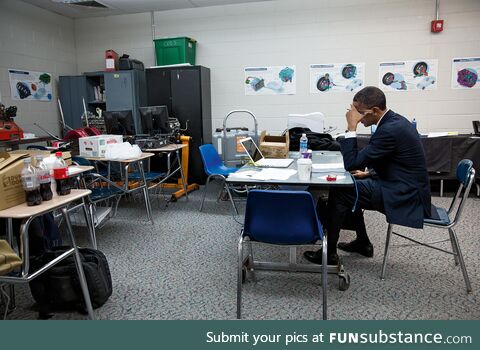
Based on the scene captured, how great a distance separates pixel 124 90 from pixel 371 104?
4.07 metres

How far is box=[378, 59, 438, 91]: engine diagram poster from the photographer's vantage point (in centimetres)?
494

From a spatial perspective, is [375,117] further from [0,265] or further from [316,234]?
[0,265]

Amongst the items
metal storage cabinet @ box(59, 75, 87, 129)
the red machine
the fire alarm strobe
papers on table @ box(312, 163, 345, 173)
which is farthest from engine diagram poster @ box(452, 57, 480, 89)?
the red machine

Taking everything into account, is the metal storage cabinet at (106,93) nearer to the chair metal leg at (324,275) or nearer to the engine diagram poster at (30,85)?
the engine diagram poster at (30,85)

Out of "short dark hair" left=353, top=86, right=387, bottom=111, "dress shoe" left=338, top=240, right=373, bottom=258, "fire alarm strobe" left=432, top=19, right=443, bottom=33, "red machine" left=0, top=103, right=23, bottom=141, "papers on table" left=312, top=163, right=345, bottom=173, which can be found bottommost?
"dress shoe" left=338, top=240, right=373, bottom=258

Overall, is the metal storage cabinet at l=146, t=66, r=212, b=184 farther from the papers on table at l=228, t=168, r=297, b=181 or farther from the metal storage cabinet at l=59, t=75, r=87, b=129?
the papers on table at l=228, t=168, r=297, b=181

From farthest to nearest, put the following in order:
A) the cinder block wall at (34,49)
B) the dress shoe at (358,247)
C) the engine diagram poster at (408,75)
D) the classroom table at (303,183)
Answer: the cinder block wall at (34,49) → the engine diagram poster at (408,75) → the dress shoe at (358,247) → the classroom table at (303,183)

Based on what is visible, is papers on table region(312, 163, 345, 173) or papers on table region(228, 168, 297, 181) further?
papers on table region(312, 163, 345, 173)

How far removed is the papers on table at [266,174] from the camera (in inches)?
92.7

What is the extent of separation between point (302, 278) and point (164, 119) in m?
2.80

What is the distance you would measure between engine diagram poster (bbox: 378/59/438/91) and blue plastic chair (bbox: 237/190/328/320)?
12.5 ft

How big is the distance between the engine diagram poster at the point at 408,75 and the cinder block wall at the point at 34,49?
4871 mm

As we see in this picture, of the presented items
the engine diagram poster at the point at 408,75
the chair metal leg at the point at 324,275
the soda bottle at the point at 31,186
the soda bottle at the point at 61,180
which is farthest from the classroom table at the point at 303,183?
the engine diagram poster at the point at 408,75

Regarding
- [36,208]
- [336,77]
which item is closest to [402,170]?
[36,208]
